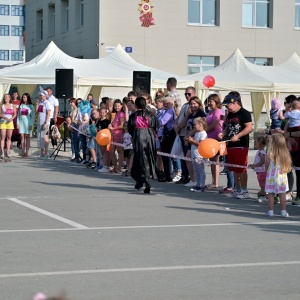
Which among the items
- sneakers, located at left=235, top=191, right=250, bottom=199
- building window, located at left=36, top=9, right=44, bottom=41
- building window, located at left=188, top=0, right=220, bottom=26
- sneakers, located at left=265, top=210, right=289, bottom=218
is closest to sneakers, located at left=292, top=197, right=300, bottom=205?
sneakers, located at left=235, top=191, right=250, bottom=199

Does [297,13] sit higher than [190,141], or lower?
higher

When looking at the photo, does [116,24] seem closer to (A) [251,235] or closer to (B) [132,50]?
(B) [132,50]

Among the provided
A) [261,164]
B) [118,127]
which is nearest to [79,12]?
[118,127]

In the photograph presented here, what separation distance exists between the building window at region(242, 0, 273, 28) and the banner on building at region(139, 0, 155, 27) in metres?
5.43

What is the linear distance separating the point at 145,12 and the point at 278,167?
32.6 m

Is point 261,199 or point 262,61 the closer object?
point 261,199

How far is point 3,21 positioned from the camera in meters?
137

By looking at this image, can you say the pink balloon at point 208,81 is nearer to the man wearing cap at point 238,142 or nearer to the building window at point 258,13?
the building window at point 258,13

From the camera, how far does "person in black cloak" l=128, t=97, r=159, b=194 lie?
1708 cm

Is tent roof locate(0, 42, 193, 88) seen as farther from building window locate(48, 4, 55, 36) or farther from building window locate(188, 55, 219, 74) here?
building window locate(48, 4, 55, 36)

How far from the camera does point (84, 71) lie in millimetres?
34125

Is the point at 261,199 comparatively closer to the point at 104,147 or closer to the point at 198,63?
the point at 104,147

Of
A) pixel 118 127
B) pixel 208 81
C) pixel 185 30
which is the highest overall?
pixel 185 30

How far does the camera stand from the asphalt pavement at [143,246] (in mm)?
8117
